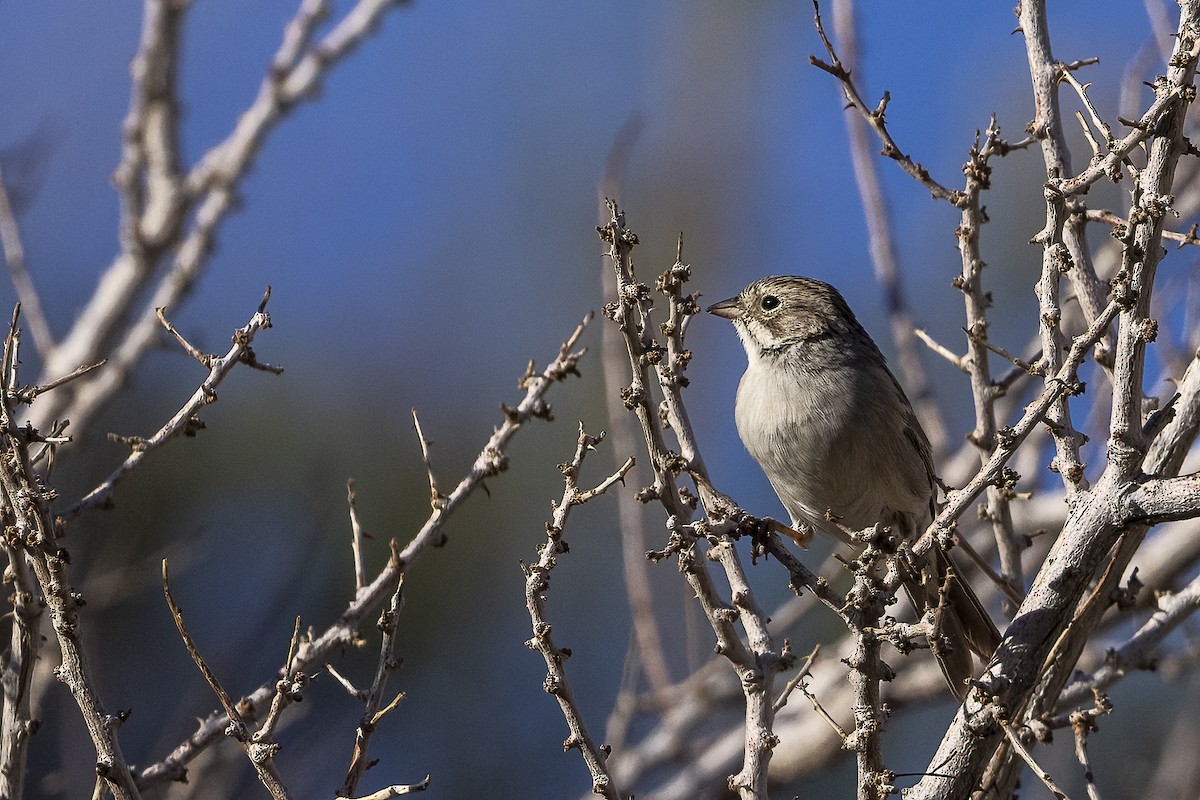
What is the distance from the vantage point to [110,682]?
6.68 m

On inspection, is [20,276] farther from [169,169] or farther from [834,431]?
[834,431]

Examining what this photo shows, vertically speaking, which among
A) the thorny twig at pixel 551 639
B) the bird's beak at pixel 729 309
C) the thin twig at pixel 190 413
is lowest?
the thorny twig at pixel 551 639

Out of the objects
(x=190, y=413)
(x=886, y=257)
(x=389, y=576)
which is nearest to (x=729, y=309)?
(x=886, y=257)

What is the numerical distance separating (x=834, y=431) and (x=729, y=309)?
2.93 ft

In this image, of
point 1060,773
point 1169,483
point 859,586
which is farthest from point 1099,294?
point 1060,773

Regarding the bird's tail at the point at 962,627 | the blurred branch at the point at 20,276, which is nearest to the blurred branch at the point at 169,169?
the blurred branch at the point at 20,276

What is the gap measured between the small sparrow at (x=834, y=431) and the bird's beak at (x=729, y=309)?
0.08 metres

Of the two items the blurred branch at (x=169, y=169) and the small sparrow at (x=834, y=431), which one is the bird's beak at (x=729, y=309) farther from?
the blurred branch at (x=169, y=169)

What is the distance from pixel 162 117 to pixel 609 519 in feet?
14.1

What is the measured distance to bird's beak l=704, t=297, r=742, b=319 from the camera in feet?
17.1

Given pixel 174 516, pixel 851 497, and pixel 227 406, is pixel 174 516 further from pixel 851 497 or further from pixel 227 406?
pixel 851 497

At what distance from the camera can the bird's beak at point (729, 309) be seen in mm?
5211

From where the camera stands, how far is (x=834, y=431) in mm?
4555

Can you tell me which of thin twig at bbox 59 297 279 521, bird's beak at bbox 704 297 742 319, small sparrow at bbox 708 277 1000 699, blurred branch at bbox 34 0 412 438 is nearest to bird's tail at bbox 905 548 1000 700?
small sparrow at bbox 708 277 1000 699
